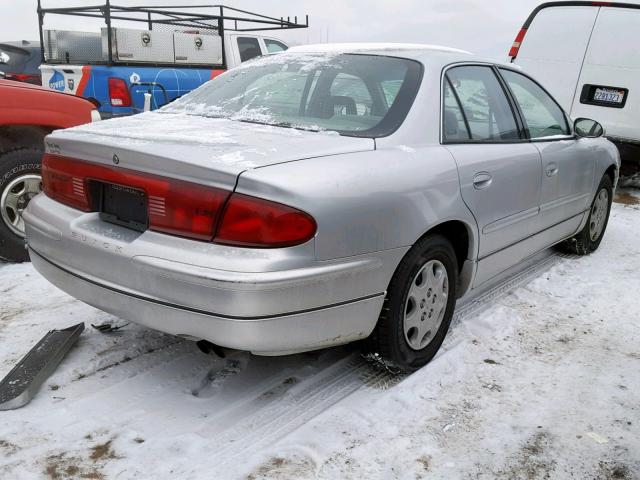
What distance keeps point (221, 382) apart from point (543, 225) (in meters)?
2.36

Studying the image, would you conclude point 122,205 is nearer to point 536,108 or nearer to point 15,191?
point 15,191

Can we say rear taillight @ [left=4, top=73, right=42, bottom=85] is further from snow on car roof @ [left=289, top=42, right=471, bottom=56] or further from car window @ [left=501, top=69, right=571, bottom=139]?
car window @ [left=501, top=69, right=571, bottom=139]

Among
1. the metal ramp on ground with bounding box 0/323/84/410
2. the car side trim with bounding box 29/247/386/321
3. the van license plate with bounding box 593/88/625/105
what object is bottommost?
the metal ramp on ground with bounding box 0/323/84/410

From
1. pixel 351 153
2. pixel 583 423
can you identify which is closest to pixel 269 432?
pixel 351 153

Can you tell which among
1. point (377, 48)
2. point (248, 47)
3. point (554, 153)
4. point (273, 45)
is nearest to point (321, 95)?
point (377, 48)

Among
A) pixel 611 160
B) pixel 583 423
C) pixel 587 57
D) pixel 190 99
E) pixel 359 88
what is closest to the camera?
pixel 583 423

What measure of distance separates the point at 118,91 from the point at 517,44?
527cm

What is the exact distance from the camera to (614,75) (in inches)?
279

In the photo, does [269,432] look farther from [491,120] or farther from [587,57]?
[587,57]

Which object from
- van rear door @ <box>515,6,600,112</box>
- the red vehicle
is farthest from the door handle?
van rear door @ <box>515,6,600,112</box>

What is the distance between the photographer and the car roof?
3.21 metres

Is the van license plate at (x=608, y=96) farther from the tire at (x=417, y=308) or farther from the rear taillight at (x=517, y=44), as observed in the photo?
the tire at (x=417, y=308)

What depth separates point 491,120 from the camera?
3.47 m

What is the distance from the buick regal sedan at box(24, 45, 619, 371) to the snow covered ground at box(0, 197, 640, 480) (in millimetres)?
315
